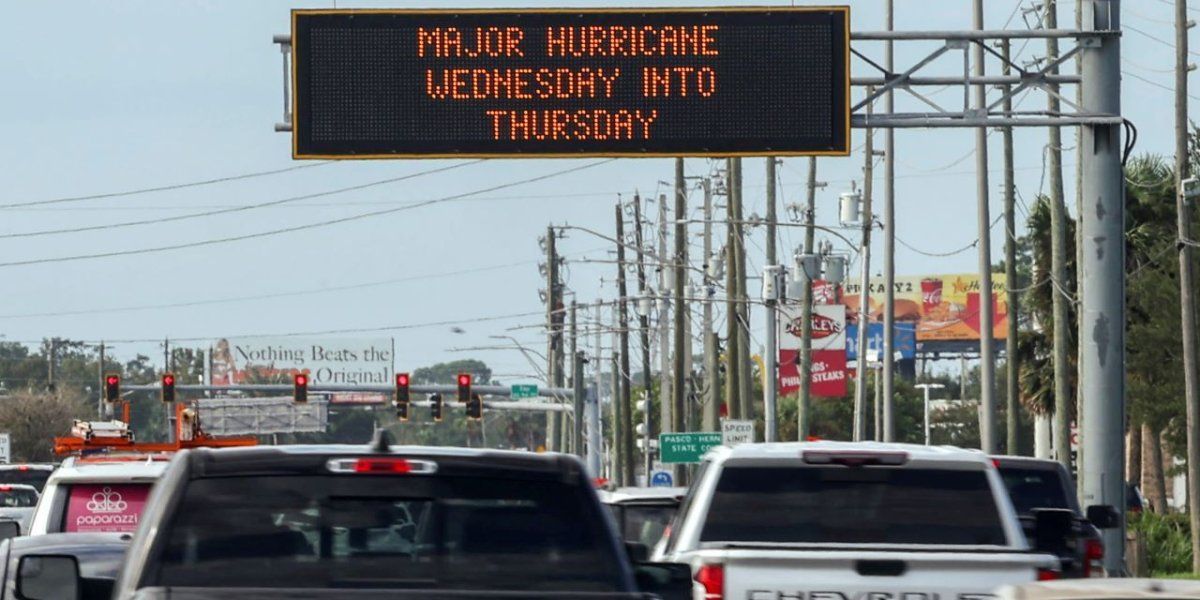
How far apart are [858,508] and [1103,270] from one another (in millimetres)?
13224

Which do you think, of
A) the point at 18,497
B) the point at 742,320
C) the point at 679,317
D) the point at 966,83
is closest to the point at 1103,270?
the point at 966,83

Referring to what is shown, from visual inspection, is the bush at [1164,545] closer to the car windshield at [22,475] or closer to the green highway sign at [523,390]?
the car windshield at [22,475]

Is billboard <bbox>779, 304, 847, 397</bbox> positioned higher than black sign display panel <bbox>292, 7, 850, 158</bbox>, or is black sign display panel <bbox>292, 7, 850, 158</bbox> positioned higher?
black sign display panel <bbox>292, 7, 850, 158</bbox>

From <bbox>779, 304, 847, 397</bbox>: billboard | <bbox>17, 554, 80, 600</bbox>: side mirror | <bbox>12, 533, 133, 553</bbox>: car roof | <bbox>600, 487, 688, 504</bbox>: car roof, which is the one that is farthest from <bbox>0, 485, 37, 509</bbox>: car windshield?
<bbox>779, 304, 847, 397</bbox>: billboard

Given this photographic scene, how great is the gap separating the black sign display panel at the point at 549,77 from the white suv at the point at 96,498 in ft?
21.7

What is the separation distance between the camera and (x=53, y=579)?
7.99 metres

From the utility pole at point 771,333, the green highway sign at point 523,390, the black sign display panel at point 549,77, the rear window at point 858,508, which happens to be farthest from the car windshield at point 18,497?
the green highway sign at point 523,390

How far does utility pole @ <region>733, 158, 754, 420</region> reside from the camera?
50.5m

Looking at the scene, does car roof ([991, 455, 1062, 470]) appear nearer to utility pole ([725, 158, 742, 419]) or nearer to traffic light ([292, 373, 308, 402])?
utility pole ([725, 158, 742, 419])

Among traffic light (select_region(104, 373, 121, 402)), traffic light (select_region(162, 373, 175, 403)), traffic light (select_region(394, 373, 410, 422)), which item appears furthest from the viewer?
traffic light (select_region(394, 373, 410, 422))

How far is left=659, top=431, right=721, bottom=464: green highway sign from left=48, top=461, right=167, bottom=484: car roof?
32340 mm

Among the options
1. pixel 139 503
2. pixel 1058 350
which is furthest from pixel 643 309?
pixel 139 503

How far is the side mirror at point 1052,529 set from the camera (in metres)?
13.3

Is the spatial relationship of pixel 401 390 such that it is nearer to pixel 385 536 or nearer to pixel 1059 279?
pixel 1059 279
